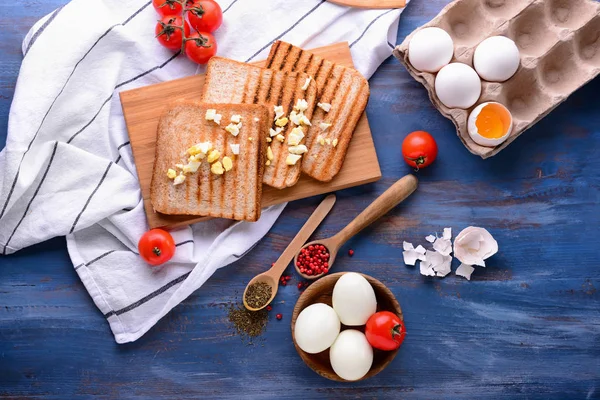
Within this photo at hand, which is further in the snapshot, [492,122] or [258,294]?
[258,294]

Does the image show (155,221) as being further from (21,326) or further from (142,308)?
(21,326)

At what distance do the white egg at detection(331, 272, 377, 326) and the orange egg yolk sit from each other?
0.85 meters

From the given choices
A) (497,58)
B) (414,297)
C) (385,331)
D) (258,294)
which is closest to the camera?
(385,331)

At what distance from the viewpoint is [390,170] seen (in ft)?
8.68

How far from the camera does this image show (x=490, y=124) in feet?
7.93

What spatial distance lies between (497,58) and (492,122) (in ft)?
0.92

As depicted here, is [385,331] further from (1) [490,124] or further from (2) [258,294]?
(1) [490,124]

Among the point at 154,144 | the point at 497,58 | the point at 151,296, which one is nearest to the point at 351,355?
the point at 151,296

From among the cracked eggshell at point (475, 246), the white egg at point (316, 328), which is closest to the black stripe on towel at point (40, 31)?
the white egg at point (316, 328)

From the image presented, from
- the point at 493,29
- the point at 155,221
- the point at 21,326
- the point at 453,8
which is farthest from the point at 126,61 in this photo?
the point at 493,29

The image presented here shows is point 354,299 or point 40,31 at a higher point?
point 40,31

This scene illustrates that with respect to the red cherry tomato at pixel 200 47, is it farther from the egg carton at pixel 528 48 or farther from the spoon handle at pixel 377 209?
the spoon handle at pixel 377 209

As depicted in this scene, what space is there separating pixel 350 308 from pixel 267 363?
565 millimetres

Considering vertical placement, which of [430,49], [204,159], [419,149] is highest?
[430,49]
